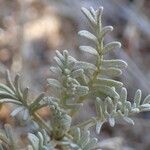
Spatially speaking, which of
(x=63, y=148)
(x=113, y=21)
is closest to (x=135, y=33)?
(x=113, y=21)

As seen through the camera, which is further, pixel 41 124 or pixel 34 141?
pixel 41 124

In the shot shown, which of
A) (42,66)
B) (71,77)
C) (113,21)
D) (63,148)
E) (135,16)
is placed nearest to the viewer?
(71,77)

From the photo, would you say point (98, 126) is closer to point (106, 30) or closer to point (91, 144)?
point (91, 144)

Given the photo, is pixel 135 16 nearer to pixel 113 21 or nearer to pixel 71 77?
pixel 113 21

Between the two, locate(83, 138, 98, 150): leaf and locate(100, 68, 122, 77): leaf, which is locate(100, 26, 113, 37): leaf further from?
locate(83, 138, 98, 150): leaf

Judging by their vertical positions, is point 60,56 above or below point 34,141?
above

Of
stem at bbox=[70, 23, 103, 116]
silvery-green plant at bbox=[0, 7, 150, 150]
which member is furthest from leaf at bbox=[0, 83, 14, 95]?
stem at bbox=[70, 23, 103, 116]

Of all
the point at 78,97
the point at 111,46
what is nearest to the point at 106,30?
the point at 111,46

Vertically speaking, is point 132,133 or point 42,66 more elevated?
point 42,66

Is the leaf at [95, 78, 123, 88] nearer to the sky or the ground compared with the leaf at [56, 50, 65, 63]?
nearer to the ground
